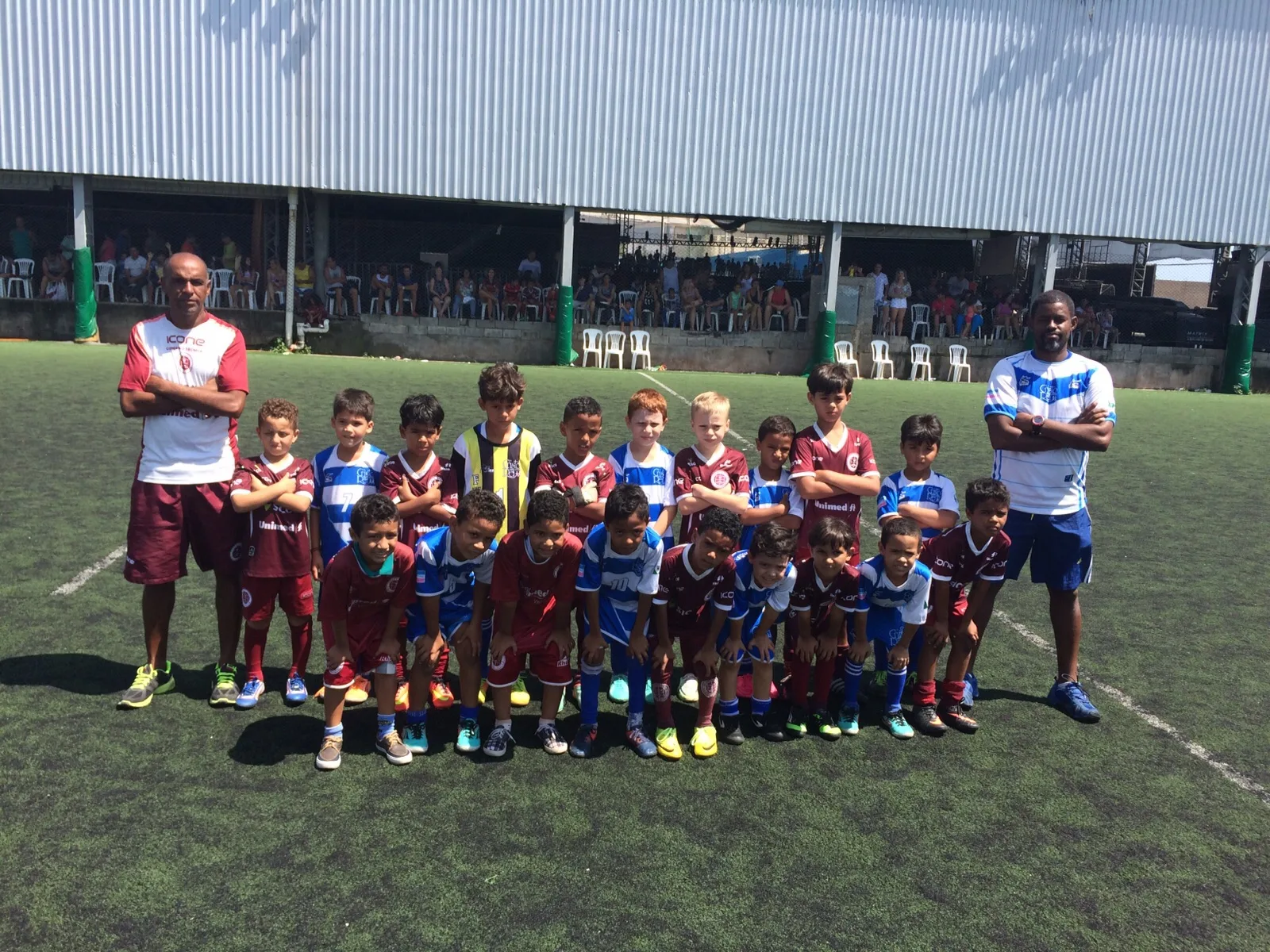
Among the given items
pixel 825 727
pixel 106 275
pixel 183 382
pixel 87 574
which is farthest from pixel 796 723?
pixel 106 275

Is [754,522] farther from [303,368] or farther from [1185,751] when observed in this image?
[303,368]

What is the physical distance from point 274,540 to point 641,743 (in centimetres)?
189

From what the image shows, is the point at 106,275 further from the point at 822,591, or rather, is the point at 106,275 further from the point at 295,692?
the point at 822,591

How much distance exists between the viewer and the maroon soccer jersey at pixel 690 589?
179 inches

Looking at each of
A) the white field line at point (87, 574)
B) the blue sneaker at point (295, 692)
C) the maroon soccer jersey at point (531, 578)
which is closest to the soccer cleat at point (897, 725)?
the maroon soccer jersey at point (531, 578)

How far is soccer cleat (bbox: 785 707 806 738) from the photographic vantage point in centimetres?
476

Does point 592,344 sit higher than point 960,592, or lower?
higher

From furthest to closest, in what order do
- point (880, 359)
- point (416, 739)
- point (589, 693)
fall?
1. point (880, 359)
2. point (589, 693)
3. point (416, 739)

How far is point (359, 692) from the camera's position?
502 centimetres

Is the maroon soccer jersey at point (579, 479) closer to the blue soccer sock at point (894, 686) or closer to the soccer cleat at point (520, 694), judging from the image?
A: the soccer cleat at point (520, 694)

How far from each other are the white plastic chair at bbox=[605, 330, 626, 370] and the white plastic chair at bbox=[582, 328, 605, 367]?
155mm

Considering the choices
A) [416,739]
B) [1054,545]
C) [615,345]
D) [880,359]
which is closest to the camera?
[416,739]

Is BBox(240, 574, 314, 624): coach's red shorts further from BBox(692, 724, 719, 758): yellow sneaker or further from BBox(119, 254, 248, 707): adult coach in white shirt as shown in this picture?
BBox(692, 724, 719, 758): yellow sneaker

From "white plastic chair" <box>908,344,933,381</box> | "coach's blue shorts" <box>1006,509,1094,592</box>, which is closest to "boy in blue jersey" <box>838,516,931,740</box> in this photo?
"coach's blue shorts" <box>1006,509,1094,592</box>
